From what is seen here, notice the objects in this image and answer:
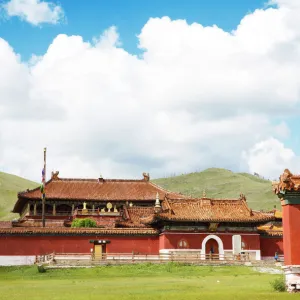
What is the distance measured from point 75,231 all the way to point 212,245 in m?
12.3

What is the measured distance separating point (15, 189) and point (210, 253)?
123086 mm

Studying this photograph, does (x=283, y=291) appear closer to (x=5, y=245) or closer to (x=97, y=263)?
(x=97, y=263)

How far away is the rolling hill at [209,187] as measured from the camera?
146500 millimetres

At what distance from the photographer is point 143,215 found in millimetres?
59531

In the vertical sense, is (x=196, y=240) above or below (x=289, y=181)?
below

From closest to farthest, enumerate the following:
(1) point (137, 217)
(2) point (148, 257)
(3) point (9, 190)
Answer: (2) point (148, 257) → (1) point (137, 217) → (3) point (9, 190)

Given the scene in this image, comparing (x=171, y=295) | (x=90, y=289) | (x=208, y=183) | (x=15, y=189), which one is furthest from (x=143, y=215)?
(x=208, y=183)

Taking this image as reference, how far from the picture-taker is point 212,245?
5362 cm

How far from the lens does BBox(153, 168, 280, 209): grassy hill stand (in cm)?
14788

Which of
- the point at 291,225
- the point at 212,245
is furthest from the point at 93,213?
the point at 291,225

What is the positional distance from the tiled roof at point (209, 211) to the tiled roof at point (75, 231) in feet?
8.51

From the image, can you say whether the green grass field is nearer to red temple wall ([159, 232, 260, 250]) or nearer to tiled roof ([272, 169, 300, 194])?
tiled roof ([272, 169, 300, 194])

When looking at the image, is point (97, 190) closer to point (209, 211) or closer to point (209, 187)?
point (209, 211)

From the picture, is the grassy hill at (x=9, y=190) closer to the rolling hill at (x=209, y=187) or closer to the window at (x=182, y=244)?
the rolling hill at (x=209, y=187)
